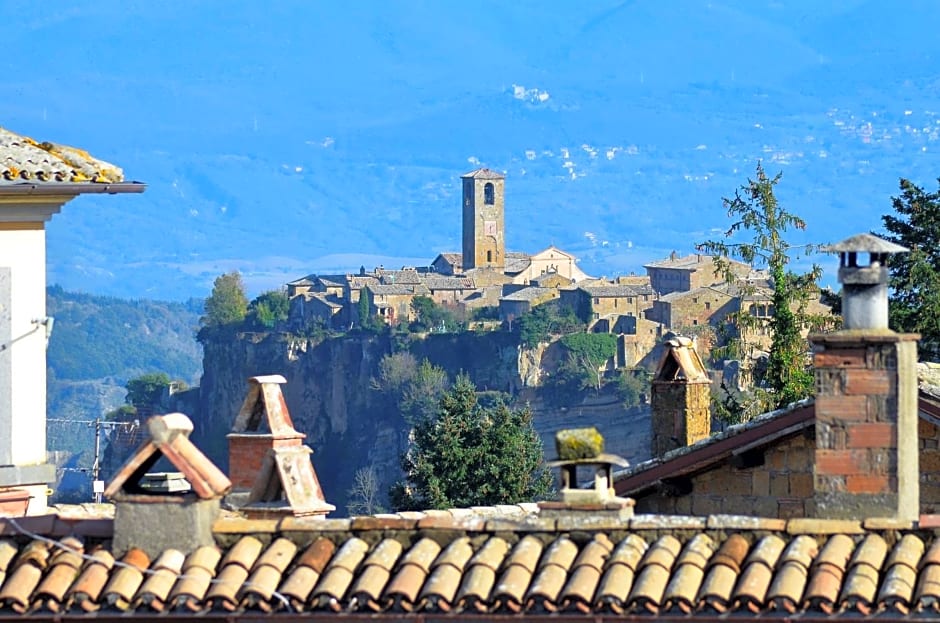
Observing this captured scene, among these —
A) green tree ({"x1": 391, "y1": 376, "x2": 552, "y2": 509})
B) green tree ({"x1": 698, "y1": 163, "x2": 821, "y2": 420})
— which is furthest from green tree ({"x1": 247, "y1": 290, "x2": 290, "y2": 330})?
green tree ({"x1": 698, "y1": 163, "x2": 821, "y2": 420})

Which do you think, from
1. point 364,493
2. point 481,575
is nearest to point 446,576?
point 481,575

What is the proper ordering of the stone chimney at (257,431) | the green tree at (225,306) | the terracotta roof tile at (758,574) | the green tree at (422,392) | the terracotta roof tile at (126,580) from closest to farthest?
the terracotta roof tile at (758,574) < the terracotta roof tile at (126,580) < the stone chimney at (257,431) < the green tree at (422,392) < the green tree at (225,306)

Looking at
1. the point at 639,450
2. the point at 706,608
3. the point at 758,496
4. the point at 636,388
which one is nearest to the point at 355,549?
the point at 706,608

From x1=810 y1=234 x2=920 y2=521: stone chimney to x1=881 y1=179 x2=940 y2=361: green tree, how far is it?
71.1ft

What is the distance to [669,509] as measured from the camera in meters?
16.3

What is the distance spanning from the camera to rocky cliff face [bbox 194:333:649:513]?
162375 millimetres

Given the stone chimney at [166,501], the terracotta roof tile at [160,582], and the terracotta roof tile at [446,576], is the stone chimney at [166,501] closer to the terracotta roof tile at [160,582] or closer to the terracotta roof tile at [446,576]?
the terracotta roof tile at [160,582]

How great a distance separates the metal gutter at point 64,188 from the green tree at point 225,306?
165m

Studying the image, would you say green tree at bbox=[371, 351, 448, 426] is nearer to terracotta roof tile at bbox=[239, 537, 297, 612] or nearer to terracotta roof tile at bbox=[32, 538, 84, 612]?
terracotta roof tile at bbox=[32, 538, 84, 612]

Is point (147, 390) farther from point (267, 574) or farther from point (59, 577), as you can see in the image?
point (267, 574)

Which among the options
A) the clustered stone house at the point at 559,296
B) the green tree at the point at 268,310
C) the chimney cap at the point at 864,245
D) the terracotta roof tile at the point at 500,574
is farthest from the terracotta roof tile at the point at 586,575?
the green tree at the point at 268,310

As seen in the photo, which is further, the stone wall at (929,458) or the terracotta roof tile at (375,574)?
the stone wall at (929,458)

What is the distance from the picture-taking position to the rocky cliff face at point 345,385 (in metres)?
162

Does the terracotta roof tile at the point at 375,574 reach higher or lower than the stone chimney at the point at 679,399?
lower
